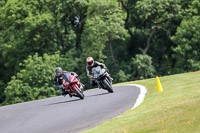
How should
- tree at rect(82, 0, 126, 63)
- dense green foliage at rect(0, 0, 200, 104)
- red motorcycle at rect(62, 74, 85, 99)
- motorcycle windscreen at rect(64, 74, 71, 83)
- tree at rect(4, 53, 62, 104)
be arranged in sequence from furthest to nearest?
tree at rect(82, 0, 126, 63)
dense green foliage at rect(0, 0, 200, 104)
tree at rect(4, 53, 62, 104)
motorcycle windscreen at rect(64, 74, 71, 83)
red motorcycle at rect(62, 74, 85, 99)

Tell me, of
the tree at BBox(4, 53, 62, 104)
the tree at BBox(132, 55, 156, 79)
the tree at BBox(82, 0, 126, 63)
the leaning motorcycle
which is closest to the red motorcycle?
the leaning motorcycle

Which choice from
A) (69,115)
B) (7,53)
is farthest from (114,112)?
(7,53)

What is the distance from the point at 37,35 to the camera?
51906 millimetres

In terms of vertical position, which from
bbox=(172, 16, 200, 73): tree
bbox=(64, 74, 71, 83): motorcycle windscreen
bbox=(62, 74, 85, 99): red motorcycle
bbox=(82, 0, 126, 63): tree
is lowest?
bbox=(62, 74, 85, 99): red motorcycle

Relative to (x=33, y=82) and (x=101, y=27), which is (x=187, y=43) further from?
(x=33, y=82)

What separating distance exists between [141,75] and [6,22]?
16.3 meters

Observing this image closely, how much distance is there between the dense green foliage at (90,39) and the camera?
49.3 meters

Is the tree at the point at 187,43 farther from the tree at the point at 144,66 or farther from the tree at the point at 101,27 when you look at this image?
the tree at the point at 101,27

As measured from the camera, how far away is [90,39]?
51156mm

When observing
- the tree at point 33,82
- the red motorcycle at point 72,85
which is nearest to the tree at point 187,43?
the tree at point 33,82

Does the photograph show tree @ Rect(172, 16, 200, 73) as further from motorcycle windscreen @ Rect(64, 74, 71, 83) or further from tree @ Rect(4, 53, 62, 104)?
motorcycle windscreen @ Rect(64, 74, 71, 83)

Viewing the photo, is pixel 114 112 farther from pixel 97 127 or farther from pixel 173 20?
pixel 173 20

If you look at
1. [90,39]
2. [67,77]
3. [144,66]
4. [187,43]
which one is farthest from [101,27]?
[67,77]

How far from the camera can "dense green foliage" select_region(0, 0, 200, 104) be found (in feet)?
162
